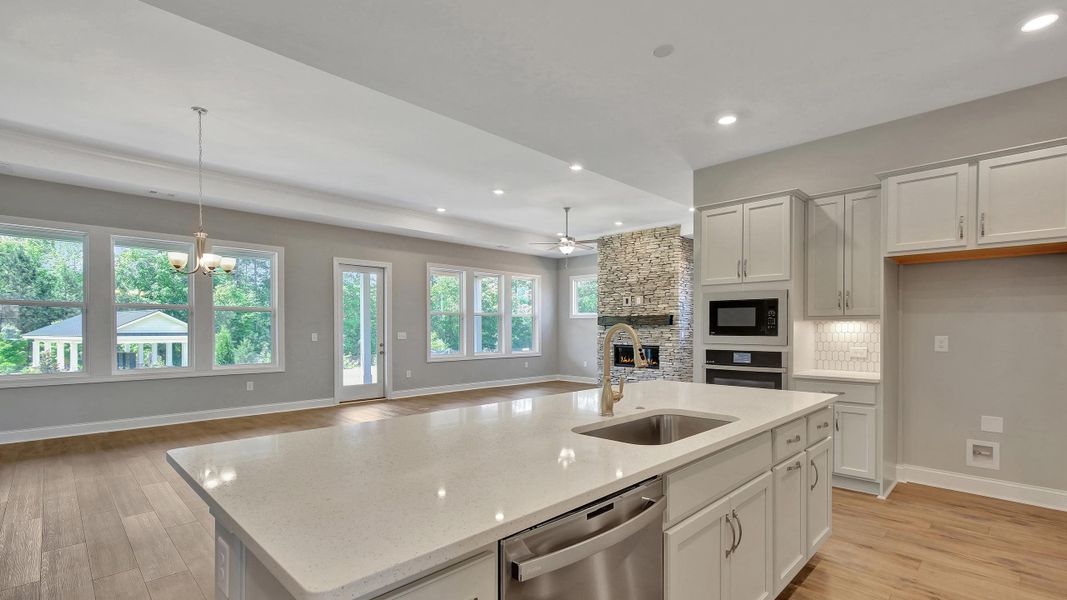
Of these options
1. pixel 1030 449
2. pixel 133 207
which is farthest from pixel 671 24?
pixel 133 207

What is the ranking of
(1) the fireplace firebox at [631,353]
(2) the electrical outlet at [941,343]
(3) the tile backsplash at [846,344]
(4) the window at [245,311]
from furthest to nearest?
(1) the fireplace firebox at [631,353], (4) the window at [245,311], (3) the tile backsplash at [846,344], (2) the electrical outlet at [941,343]

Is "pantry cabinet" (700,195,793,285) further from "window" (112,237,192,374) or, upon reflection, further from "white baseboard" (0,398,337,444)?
"window" (112,237,192,374)

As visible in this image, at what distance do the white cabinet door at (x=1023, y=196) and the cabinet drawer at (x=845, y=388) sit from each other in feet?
3.92

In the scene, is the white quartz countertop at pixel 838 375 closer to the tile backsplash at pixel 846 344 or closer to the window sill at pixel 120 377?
the tile backsplash at pixel 846 344

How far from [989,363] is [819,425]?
A: 211cm

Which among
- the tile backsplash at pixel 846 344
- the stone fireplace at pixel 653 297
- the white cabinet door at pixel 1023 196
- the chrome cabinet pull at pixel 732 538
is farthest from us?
the stone fireplace at pixel 653 297

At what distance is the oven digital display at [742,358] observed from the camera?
4141 millimetres

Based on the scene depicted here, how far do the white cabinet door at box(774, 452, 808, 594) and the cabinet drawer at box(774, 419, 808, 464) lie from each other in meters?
0.04

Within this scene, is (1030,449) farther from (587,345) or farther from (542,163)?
(587,345)

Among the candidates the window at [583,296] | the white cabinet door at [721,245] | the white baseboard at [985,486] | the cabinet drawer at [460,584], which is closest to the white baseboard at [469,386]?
the window at [583,296]

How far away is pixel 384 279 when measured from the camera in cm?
809

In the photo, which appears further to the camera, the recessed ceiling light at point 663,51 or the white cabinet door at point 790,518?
the recessed ceiling light at point 663,51

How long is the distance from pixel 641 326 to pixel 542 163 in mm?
4437

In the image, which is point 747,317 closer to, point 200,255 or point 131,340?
point 200,255
